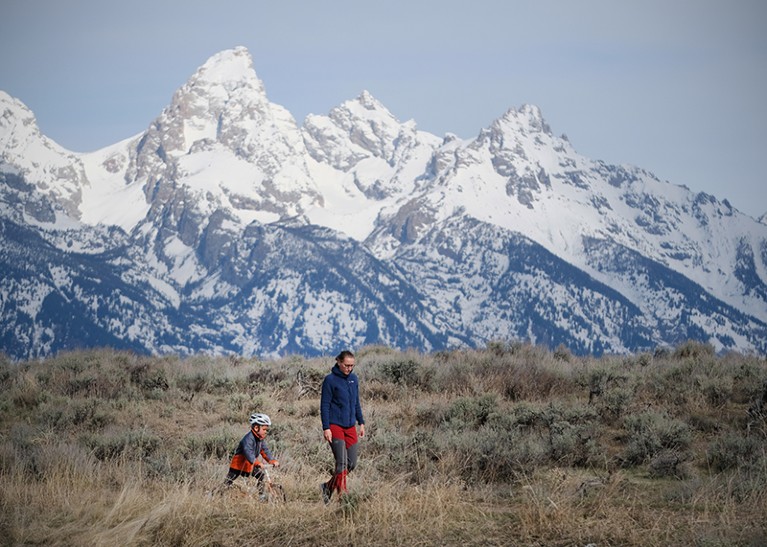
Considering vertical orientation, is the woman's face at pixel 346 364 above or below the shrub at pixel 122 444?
above

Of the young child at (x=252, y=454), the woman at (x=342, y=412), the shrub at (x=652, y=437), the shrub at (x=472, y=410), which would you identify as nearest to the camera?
the young child at (x=252, y=454)

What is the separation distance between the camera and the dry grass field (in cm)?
1002

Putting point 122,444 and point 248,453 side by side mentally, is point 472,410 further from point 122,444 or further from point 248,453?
point 122,444

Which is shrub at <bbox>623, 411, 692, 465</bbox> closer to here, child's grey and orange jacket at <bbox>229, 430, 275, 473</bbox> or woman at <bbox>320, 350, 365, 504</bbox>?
woman at <bbox>320, 350, 365, 504</bbox>

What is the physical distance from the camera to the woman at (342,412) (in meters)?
11.6

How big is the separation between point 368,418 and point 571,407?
3.79m

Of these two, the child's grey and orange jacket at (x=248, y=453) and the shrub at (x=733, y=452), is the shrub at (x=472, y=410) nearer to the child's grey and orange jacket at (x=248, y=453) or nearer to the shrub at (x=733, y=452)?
the shrub at (x=733, y=452)

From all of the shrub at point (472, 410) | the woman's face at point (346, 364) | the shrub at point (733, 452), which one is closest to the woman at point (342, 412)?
the woman's face at point (346, 364)

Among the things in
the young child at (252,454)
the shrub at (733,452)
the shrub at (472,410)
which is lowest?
the shrub at (733,452)

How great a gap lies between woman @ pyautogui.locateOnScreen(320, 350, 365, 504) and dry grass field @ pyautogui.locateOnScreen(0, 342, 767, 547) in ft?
2.20

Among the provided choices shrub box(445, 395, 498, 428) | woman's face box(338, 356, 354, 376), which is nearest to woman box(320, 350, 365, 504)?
woman's face box(338, 356, 354, 376)

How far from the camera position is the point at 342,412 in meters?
11.8

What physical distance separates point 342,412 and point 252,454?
1284mm

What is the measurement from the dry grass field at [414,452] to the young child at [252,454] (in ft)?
1.37
